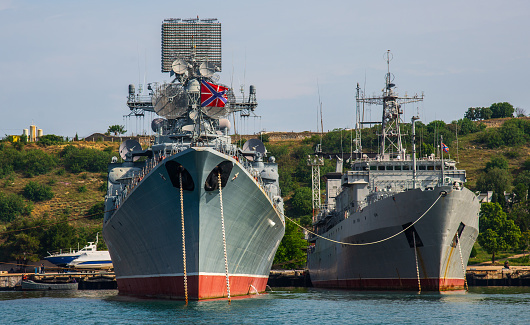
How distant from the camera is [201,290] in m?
31.3

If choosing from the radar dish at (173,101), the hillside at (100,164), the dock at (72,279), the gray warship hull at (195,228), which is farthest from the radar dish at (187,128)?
the hillside at (100,164)

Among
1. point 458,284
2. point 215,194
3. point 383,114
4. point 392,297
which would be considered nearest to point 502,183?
point 383,114

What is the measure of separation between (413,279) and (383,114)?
18380mm

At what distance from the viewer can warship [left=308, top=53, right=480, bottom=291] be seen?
39.6 meters

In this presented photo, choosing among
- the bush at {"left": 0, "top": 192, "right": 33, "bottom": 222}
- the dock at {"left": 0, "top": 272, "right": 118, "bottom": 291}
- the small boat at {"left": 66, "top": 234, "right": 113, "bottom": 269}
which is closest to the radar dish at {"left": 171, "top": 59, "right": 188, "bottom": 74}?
the dock at {"left": 0, "top": 272, "right": 118, "bottom": 291}

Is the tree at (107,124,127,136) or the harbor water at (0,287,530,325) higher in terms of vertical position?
the tree at (107,124,127,136)

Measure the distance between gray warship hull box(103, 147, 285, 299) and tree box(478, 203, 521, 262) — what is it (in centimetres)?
4230

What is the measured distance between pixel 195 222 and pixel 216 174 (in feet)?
8.18

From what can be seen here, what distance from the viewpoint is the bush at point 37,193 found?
126m

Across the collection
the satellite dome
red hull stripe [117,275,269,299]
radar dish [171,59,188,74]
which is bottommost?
red hull stripe [117,275,269,299]

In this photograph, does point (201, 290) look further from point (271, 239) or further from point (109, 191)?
point (109, 191)

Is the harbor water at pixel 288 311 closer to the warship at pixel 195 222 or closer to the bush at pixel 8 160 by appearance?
the warship at pixel 195 222

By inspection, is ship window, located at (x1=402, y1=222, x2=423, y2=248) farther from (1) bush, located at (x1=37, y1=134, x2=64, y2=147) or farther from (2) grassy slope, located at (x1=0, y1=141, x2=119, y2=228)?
(1) bush, located at (x1=37, y1=134, x2=64, y2=147)

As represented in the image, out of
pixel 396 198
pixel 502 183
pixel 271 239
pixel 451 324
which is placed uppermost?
pixel 502 183
